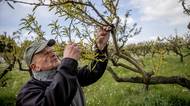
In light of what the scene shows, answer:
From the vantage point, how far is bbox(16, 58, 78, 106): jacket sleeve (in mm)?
3842

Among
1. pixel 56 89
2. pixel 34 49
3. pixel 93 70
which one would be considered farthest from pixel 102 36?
pixel 56 89

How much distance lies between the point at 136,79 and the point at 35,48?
3396 millimetres

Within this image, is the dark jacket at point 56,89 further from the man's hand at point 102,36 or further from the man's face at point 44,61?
the man's hand at point 102,36

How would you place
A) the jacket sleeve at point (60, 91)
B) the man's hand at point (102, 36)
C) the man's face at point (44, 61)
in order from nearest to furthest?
the jacket sleeve at point (60, 91)
the man's face at point (44, 61)
the man's hand at point (102, 36)

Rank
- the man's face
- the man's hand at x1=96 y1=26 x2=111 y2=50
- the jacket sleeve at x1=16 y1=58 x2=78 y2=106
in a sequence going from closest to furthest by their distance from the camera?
the jacket sleeve at x1=16 y1=58 x2=78 y2=106 → the man's face → the man's hand at x1=96 y1=26 x2=111 y2=50

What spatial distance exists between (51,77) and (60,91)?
0.52m

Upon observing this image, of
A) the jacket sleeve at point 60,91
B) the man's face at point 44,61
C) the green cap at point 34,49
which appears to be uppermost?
the green cap at point 34,49

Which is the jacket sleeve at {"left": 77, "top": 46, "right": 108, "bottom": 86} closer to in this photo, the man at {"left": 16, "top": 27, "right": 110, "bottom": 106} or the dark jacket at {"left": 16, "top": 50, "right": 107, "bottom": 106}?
the man at {"left": 16, "top": 27, "right": 110, "bottom": 106}

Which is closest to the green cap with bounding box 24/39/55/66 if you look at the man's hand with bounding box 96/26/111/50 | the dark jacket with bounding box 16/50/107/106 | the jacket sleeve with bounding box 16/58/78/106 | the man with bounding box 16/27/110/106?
the man with bounding box 16/27/110/106

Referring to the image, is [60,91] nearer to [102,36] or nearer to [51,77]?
[51,77]

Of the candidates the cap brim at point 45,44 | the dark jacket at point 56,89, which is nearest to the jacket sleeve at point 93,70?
the cap brim at point 45,44

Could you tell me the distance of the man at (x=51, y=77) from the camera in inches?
152

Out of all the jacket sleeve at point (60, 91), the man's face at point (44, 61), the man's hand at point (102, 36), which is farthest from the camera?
the man's hand at point (102, 36)

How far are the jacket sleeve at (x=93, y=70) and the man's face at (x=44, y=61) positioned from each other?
2.51 ft
